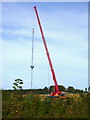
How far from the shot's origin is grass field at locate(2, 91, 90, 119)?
31.4ft

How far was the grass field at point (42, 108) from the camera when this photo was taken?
31.4 feet

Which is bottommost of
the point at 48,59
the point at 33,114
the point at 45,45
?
the point at 33,114

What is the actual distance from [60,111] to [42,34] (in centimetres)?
1658

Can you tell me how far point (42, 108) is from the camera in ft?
35.1

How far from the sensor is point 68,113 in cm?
1017

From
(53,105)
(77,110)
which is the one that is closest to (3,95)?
(53,105)

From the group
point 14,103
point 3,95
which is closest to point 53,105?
point 14,103

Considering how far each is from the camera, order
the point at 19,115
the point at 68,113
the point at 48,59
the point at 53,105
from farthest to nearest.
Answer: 1. the point at 48,59
2. the point at 53,105
3. the point at 68,113
4. the point at 19,115

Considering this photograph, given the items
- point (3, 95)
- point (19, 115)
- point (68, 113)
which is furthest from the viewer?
point (3, 95)

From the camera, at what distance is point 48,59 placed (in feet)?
83.5

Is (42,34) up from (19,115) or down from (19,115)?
up

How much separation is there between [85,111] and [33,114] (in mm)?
2364

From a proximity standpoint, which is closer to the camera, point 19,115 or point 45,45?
point 19,115

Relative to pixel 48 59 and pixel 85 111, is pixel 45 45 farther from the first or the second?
pixel 85 111
